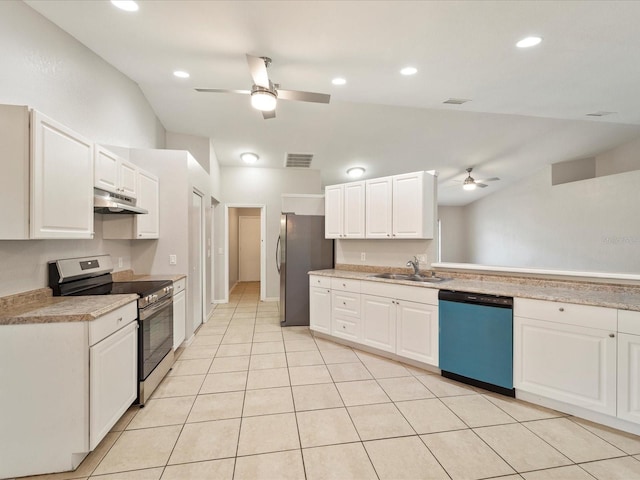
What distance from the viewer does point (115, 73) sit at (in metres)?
3.13

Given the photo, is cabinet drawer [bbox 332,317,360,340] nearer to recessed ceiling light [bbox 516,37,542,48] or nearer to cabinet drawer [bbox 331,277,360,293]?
cabinet drawer [bbox 331,277,360,293]

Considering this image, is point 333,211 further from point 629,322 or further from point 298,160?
point 629,322

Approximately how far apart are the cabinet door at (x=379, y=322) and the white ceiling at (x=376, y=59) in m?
2.43

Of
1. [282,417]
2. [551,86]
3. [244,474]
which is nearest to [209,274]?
[282,417]

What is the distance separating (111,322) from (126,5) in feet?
7.39

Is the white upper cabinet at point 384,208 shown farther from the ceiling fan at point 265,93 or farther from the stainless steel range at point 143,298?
the stainless steel range at point 143,298

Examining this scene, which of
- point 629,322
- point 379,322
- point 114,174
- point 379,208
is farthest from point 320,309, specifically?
point 629,322

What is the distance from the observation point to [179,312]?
126 inches

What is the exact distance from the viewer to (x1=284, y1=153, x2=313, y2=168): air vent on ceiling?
556 cm

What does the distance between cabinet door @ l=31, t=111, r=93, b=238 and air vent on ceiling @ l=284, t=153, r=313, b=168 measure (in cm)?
377

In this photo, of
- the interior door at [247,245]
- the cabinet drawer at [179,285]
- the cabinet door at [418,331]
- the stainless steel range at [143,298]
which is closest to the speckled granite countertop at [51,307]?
the stainless steel range at [143,298]

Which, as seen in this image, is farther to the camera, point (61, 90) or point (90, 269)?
point (90, 269)

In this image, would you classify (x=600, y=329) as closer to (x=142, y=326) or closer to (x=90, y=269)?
(x=142, y=326)

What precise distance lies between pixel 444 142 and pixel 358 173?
197cm
